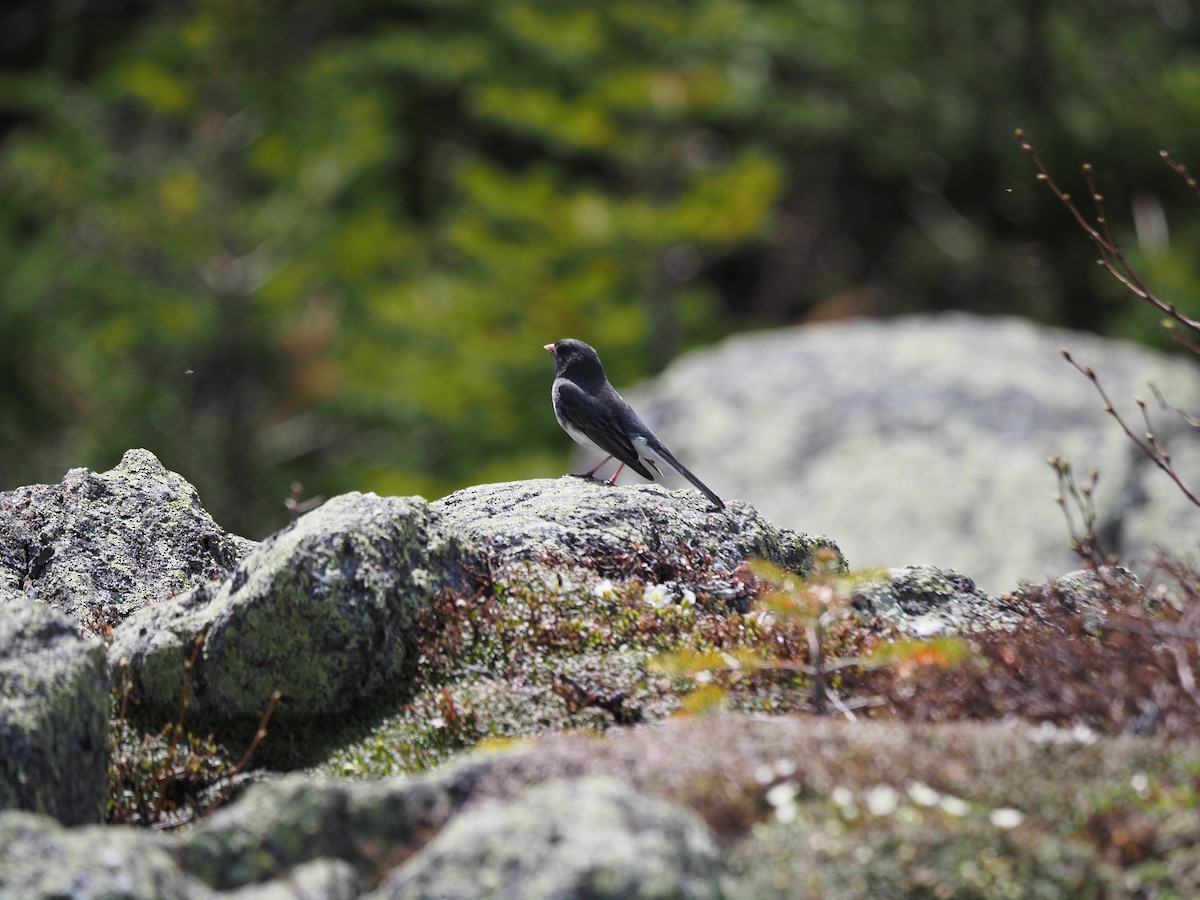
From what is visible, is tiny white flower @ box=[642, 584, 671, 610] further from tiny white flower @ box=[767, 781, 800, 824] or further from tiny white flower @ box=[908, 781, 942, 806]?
tiny white flower @ box=[908, 781, 942, 806]

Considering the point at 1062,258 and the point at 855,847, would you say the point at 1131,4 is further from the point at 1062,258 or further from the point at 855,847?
the point at 855,847

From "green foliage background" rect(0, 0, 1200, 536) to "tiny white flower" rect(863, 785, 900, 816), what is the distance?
16.6m

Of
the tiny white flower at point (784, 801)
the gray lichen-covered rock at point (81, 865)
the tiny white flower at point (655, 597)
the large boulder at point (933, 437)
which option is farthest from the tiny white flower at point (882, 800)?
the large boulder at point (933, 437)

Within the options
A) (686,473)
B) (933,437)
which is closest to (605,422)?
(686,473)

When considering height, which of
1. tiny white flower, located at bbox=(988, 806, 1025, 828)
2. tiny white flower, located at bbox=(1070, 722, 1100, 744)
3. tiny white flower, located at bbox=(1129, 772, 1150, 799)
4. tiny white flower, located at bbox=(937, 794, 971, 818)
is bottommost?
tiny white flower, located at bbox=(1129, 772, 1150, 799)

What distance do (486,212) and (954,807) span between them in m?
19.8

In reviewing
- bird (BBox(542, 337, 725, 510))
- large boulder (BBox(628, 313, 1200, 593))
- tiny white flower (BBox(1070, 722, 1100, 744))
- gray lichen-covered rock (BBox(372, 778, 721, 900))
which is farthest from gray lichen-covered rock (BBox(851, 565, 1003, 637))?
large boulder (BBox(628, 313, 1200, 593))

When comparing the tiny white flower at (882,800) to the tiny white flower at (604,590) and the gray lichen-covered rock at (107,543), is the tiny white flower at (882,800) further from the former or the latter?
the gray lichen-covered rock at (107,543)

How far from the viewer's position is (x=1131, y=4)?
2228cm

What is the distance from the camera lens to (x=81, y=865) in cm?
346

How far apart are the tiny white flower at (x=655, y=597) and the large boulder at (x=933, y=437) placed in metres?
6.10

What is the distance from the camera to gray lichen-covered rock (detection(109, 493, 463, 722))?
496 centimetres

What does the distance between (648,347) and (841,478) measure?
10.6m

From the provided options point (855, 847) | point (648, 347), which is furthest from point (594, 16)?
point (855, 847)
